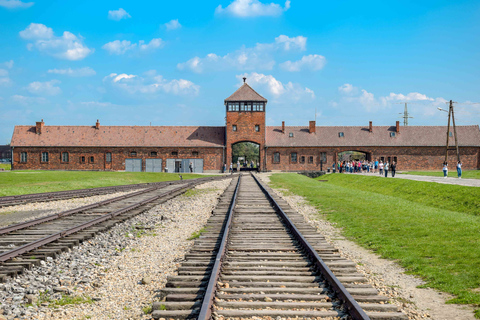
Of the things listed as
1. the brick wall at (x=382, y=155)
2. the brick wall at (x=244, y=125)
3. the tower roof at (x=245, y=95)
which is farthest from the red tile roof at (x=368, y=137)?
the tower roof at (x=245, y=95)

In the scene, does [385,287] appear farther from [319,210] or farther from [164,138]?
[164,138]

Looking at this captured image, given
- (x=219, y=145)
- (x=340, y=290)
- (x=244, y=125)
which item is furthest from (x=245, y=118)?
(x=340, y=290)

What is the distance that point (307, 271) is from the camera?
6.42 metres

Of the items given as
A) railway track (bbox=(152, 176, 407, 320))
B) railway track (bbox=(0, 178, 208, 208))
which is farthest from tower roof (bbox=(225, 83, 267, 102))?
railway track (bbox=(152, 176, 407, 320))

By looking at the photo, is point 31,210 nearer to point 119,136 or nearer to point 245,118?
point 245,118

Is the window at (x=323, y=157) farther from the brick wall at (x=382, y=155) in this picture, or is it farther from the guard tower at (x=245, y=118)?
the guard tower at (x=245, y=118)

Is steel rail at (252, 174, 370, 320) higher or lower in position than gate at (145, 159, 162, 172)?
lower

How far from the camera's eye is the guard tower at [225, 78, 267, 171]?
56.0 metres

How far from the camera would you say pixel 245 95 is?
56.4m

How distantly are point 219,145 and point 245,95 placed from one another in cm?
765

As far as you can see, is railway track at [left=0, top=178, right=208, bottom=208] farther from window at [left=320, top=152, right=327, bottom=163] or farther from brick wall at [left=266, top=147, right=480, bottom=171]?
window at [left=320, top=152, right=327, bottom=163]

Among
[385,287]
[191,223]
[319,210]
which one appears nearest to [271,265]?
[385,287]

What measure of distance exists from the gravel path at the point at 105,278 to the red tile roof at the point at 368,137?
48481mm

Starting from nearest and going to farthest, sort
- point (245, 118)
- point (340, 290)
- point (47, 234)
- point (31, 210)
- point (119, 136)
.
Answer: point (340, 290) → point (47, 234) → point (31, 210) → point (245, 118) → point (119, 136)
